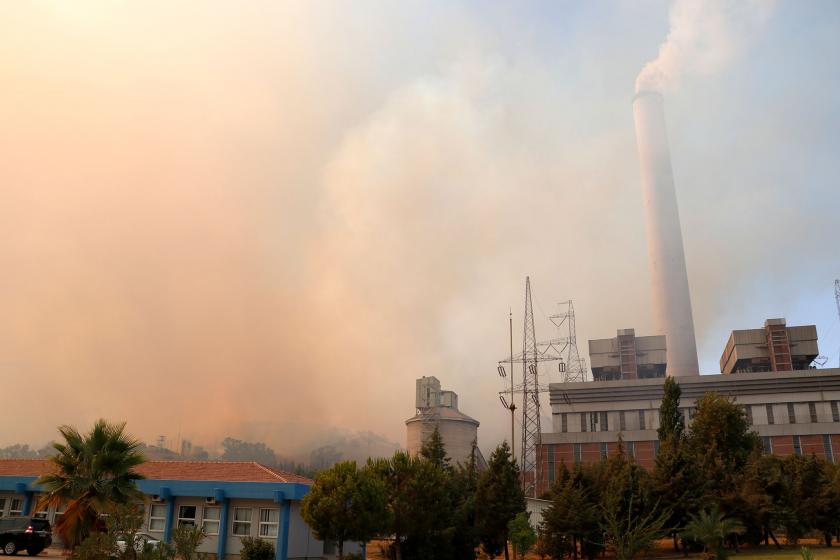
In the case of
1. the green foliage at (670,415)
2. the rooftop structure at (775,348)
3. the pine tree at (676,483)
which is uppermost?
the rooftop structure at (775,348)

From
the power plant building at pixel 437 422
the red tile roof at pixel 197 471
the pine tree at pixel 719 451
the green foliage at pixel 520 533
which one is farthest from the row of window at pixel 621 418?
the red tile roof at pixel 197 471

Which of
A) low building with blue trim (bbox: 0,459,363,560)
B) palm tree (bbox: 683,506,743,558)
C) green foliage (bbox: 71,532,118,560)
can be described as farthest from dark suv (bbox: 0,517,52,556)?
palm tree (bbox: 683,506,743,558)

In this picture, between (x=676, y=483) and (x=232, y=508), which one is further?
(x=676, y=483)

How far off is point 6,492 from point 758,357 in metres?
115

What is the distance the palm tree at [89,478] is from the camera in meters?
26.8

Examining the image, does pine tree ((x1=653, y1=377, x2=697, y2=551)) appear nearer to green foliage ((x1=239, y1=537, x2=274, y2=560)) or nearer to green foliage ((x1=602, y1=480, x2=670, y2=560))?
green foliage ((x1=602, y1=480, x2=670, y2=560))

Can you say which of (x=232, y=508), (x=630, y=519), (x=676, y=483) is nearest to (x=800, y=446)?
(x=676, y=483)

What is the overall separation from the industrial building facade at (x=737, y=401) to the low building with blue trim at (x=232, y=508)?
72096 mm

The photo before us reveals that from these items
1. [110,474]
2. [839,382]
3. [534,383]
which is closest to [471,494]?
[110,474]

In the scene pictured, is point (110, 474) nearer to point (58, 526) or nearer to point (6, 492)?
point (58, 526)

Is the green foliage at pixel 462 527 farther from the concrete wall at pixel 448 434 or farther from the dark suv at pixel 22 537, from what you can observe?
the concrete wall at pixel 448 434

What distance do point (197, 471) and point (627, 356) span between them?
102 m

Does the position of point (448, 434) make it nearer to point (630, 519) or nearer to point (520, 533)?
point (520, 533)

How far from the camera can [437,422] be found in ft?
427
